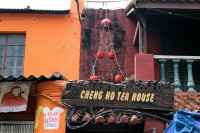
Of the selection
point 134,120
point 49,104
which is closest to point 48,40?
point 49,104

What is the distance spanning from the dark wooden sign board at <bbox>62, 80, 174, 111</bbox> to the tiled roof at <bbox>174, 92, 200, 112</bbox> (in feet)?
1.03

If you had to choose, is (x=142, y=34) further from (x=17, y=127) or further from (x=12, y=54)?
(x=12, y=54)

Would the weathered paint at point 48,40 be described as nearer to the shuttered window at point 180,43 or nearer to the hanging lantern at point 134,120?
the shuttered window at point 180,43

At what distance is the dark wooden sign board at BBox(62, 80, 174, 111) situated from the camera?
26.3ft

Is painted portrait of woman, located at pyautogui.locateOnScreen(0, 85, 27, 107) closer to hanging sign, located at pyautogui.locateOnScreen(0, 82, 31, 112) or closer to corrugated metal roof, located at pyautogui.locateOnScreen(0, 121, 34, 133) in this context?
hanging sign, located at pyautogui.locateOnScreen(0, 82, 31, 112)

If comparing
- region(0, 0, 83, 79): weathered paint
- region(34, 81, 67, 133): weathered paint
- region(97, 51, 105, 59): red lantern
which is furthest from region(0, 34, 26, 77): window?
region(34, 81, 67, 133): weathered paint

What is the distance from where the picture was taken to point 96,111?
7988mm

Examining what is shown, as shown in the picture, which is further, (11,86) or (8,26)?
(8,26)

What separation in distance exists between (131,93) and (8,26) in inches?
206

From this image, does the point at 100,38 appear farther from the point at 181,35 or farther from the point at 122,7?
the point at 181,35

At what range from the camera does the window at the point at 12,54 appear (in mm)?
11391

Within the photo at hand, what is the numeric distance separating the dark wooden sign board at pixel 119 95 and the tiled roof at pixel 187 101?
1.03 ft

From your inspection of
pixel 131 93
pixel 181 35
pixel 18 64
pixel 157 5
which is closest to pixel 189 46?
pixel 181 35

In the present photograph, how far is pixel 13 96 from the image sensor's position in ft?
27.3
